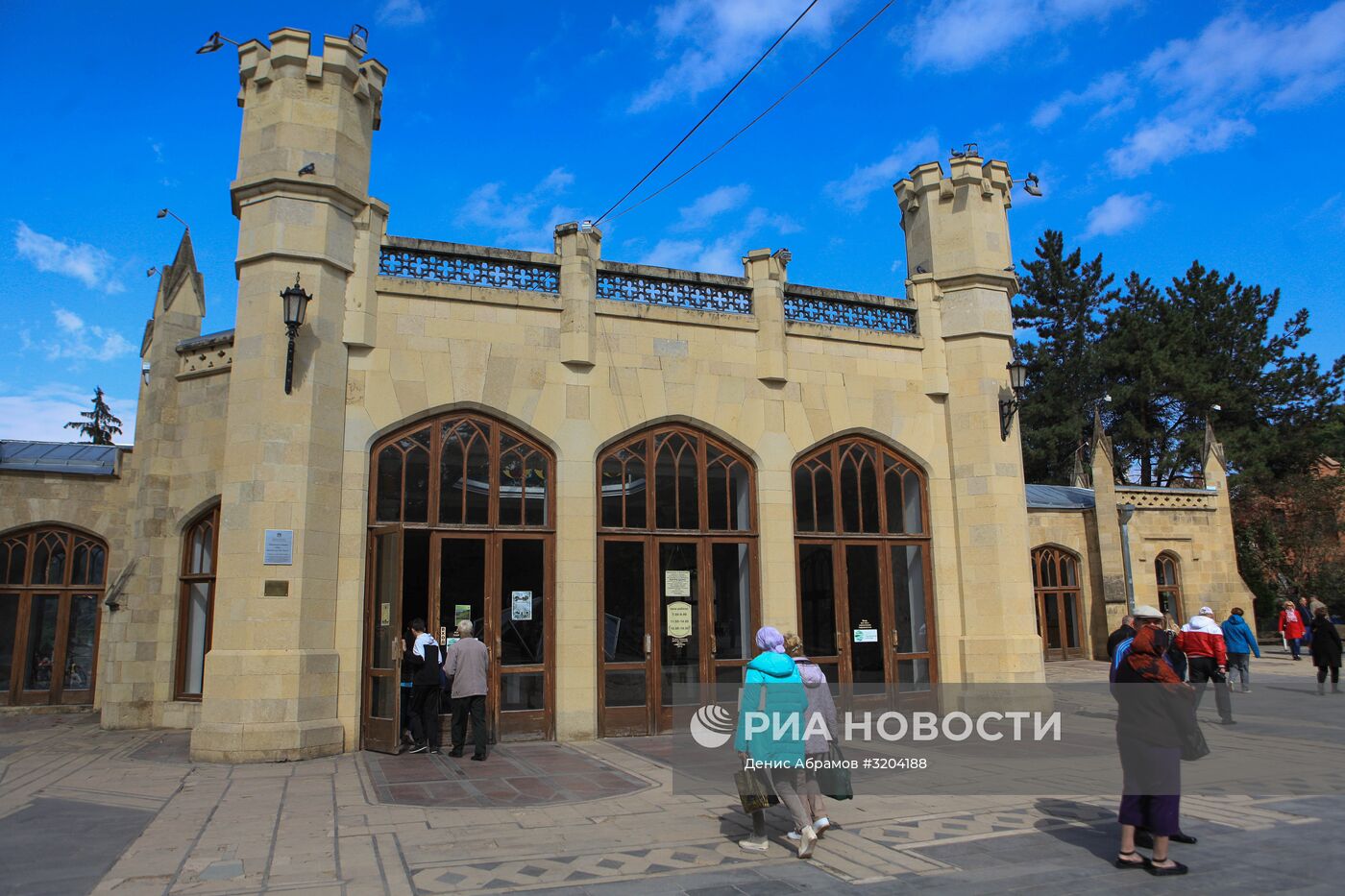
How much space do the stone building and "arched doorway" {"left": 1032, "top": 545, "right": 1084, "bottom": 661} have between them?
44.7ft

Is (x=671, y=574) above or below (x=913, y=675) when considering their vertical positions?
above

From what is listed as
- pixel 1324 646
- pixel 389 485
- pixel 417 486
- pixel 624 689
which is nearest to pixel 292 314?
pixel 389 485

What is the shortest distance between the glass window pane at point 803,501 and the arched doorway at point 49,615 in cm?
1255

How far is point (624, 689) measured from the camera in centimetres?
1237

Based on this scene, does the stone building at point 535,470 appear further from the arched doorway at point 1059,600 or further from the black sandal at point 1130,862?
the arched doorway at point 1059,600

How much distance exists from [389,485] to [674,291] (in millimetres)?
4924

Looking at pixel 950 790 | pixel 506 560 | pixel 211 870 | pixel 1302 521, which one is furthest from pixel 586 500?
pixel 1302 521

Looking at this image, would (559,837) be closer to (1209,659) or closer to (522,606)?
(522,606)

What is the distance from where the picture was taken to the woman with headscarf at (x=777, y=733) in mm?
6293

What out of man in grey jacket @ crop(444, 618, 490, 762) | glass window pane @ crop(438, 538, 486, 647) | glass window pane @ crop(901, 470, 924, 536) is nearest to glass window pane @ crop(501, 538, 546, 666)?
glass window pane @ crop(438, 538, 486, 647)

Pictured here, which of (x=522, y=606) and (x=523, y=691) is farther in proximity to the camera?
(x=522, y=606)

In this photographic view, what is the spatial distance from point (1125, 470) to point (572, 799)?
143 ft

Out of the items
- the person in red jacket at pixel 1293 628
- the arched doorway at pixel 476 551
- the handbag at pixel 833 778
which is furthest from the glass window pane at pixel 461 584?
the person in red jacket at pixel 1293 628

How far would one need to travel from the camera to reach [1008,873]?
582 centimetres
